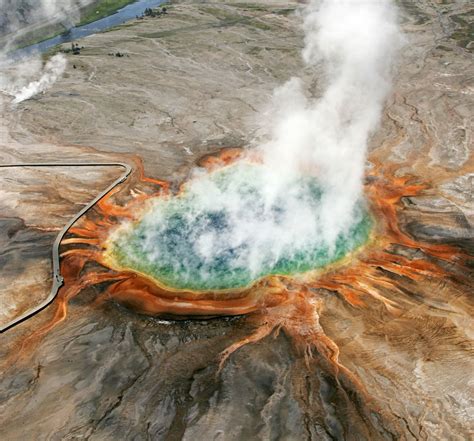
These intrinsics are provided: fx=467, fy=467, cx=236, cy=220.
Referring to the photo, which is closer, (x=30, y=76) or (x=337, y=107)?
(x=337, y=107)

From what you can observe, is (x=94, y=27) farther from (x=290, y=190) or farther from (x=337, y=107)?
(x=290, y=190)

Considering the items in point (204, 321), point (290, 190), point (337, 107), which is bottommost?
point (337, 107)

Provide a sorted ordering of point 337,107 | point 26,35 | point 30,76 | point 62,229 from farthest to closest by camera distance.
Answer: point 26,35 < point 30,76 < point 337,107 < point 62,229

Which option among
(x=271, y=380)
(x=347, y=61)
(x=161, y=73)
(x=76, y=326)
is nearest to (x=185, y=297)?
(x=76, y=326)

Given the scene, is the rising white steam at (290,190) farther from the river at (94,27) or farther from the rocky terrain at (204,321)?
the river at (94,27)

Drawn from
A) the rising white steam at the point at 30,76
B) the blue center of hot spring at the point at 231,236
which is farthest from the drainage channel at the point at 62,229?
the rising white steam at the point at 30,76

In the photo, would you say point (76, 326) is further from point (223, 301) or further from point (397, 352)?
point (397, 352)

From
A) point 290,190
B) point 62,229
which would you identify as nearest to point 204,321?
point 62,229
